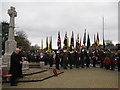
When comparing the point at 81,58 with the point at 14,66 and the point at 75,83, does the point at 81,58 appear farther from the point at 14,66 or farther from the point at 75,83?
the point at 14,66

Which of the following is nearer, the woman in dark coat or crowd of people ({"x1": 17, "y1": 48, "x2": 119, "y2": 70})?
the woman in dark coat

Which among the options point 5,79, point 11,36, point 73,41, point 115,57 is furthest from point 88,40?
point 5,79

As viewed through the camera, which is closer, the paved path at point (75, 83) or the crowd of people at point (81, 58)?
the paved path at point (75, 83)

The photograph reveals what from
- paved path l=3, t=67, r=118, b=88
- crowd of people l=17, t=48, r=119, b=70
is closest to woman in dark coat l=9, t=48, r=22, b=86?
paved path l=3, t=67, r=118, b=88

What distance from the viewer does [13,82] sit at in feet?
29.9

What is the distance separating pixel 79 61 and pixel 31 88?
1240 cm

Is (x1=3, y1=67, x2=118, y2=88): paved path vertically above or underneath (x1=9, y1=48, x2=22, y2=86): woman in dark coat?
underneath

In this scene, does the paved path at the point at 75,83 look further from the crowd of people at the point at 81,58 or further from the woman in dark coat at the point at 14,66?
the crowd of people at the point at 81,58

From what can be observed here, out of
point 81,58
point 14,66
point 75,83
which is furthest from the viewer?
point 81,58

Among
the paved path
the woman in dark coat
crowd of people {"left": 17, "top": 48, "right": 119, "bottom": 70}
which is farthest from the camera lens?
crowd of people {"left": 17, "top": 48, "right": 119, "bottom": 70}

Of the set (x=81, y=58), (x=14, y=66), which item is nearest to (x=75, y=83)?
(x=14, y=66)

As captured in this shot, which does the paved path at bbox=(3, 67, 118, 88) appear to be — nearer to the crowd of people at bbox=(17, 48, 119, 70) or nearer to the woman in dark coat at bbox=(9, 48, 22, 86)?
the woman in dark coat at bbox=(9, 48, 22, 86)

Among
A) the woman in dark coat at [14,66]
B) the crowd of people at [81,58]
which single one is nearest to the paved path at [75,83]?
the woman in dark coat at [14,66]

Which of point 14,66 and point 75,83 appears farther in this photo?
point 75,83
